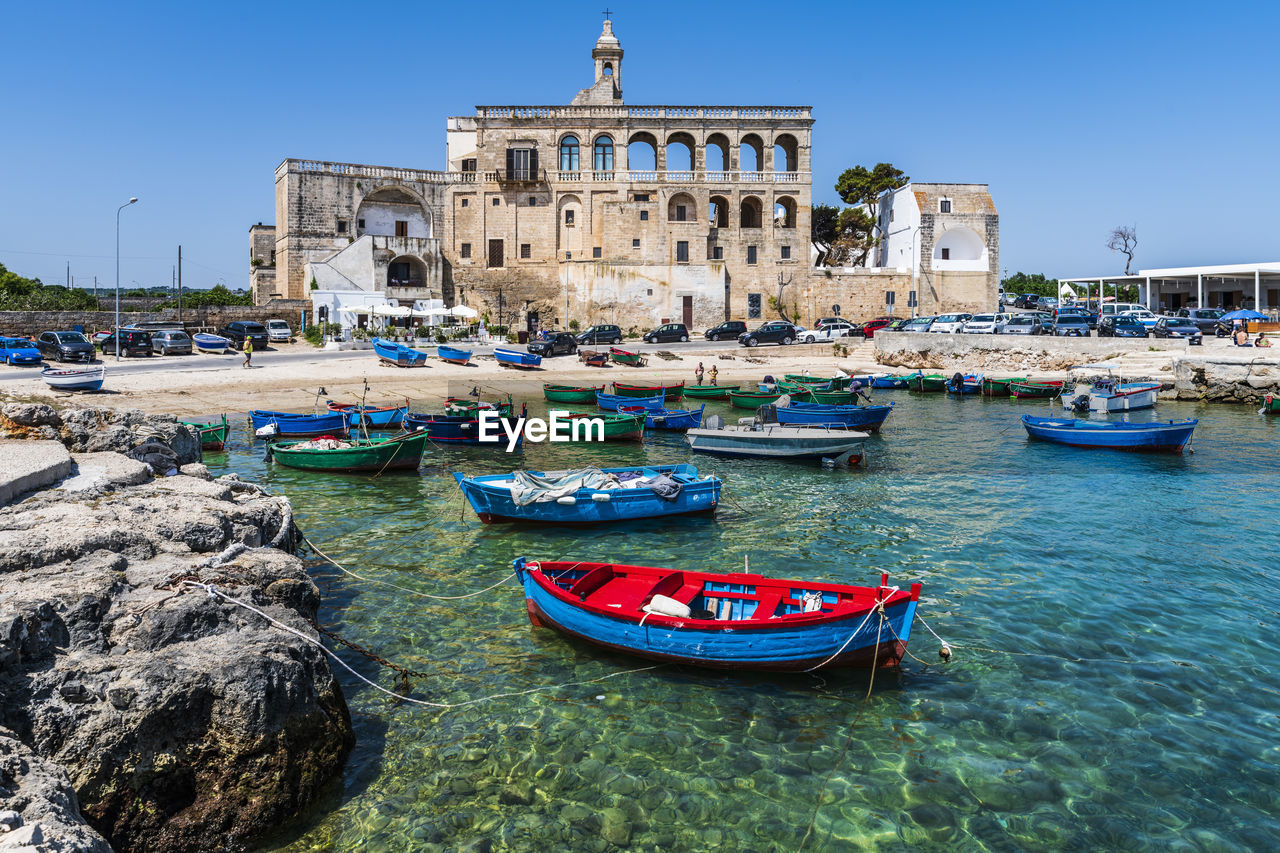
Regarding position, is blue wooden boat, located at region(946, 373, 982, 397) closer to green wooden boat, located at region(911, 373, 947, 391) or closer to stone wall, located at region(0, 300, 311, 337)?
green wooden boat, located at region(911, 373, 947, 391)

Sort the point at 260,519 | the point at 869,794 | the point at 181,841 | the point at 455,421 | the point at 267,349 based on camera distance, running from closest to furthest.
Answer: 1. the point at 181,841
2. the point at 869,794
3. the point at 260,519
4. the point at 455,421
5. the point at 267,349

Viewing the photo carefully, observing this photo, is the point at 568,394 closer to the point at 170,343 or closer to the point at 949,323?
the point at 170,343

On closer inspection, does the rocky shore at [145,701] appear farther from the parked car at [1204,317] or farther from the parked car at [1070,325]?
the parked car at [1204,317]

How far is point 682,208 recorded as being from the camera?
6003 centimetres

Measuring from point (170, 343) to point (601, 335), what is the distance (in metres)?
21.7

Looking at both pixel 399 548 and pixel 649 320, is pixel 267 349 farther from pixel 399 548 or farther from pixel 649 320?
pixel 399 548

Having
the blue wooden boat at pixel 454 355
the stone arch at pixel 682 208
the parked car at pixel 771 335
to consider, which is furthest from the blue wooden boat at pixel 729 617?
the stone arch at pixel 682 208

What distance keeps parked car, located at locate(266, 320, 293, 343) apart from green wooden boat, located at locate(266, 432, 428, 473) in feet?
101

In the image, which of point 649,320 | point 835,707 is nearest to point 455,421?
point 835,707

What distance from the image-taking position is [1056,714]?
29.6ft

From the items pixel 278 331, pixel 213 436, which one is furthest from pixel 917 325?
pixel 213 436

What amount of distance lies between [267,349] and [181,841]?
43.5m

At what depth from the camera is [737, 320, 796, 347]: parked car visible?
5003cm

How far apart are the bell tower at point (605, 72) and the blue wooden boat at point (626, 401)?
3762 cm
